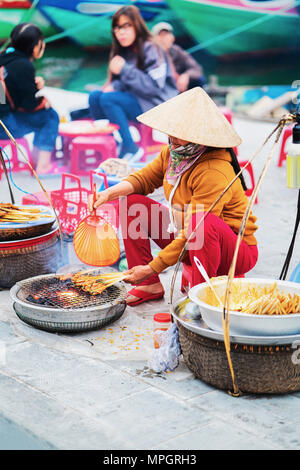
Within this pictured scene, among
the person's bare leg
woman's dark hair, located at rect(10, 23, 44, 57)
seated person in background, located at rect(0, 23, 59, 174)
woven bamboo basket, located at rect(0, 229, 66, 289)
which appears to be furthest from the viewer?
the person's bare leg

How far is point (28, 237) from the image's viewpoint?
4176 millimetres

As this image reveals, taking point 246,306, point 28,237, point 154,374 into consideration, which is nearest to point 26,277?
point 28,237

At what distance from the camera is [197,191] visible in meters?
3.52

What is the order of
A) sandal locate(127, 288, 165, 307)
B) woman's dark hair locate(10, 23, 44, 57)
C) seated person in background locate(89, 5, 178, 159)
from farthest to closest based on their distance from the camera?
seated person in background locate(89, 5, 178, 159)
woman's dark hair locate(10, 23, 44, 57)
sandal locate(127, 288, 165, 307)

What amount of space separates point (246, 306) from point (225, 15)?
7464mm

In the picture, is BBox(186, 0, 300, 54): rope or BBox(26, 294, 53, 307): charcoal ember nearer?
BBox(26, 294, 53, 307): charcoal ember

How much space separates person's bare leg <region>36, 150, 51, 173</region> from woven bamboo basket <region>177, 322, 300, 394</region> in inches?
218

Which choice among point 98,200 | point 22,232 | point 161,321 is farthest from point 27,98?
point 161,321

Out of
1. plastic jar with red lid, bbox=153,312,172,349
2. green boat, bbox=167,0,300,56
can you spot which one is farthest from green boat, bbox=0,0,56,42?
plastic jar with red lid, bbox=153,312,172,349

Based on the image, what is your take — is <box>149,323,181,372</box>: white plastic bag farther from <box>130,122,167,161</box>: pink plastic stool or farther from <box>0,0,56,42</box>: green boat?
<box>0,0,56,42</box>: green boat

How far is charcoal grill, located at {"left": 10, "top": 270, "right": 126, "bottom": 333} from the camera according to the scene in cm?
344

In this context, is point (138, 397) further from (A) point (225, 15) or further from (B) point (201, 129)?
(A) point (225, 15)

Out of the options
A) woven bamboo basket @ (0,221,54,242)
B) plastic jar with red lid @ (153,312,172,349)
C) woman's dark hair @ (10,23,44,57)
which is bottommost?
plastic jar with red lid @ (153,312,172,349)

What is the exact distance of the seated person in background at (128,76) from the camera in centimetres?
845
